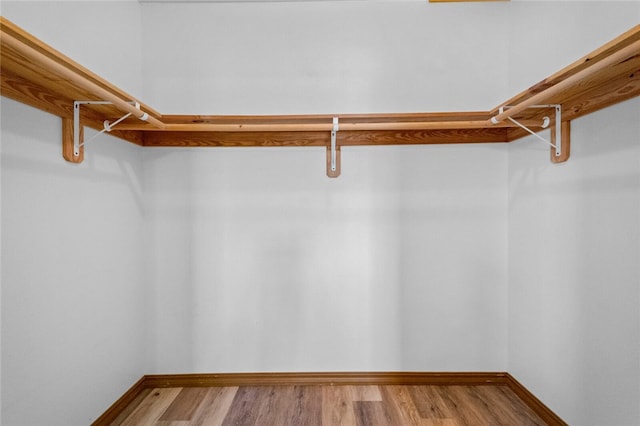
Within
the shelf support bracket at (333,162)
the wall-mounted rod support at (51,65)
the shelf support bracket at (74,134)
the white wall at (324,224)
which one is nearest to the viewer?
the wall-mounted rod support at (51,65)

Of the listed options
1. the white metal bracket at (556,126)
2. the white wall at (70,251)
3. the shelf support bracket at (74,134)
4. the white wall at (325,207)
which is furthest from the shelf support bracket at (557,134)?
the white wall at (70,251)

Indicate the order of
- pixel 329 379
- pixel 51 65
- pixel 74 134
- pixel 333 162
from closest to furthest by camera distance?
pixel 51 65 < pixel 74 134 < pixel 333 162 < pixel 329 379

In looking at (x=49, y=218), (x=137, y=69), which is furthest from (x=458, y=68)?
(x=49, y=218)

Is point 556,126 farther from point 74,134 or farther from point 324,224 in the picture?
point 74,134

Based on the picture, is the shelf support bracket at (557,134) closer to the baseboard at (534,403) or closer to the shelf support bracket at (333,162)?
the shelf support bracket at (333,162)

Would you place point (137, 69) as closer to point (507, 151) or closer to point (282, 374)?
point (282, 374)

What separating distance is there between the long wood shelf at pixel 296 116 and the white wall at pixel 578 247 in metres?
0.12

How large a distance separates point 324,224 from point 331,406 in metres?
1.00

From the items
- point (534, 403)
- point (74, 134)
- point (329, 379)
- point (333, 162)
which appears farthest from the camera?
point (329, 379)

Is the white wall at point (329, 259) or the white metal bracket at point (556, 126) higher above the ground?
the white metal bracket at point (556, 126)

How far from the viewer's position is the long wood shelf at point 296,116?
1.10m

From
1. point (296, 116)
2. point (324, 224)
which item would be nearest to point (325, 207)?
point (324, 224)

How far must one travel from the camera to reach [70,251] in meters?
1.56

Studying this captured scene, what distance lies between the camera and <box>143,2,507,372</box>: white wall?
219cm
